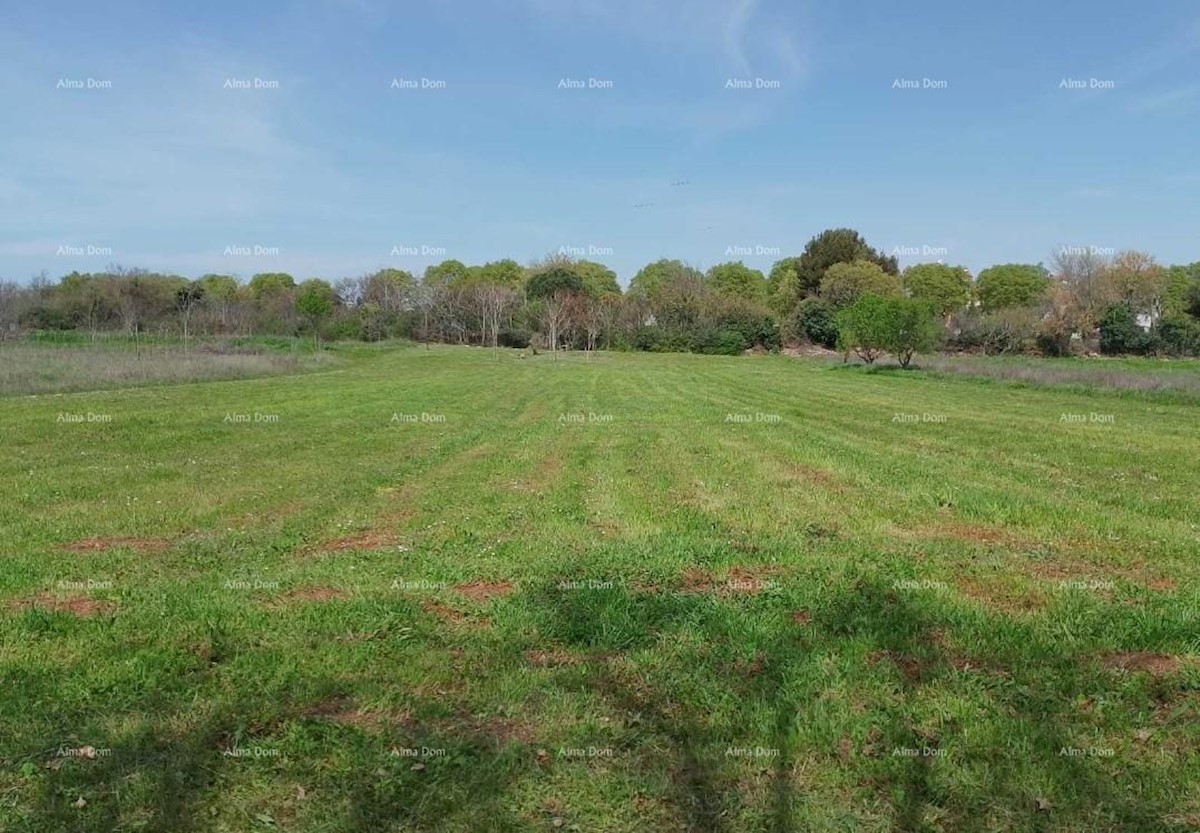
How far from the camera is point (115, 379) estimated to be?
87.6 ft

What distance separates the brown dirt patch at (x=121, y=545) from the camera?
689cm

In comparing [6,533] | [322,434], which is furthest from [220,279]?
[6,533]

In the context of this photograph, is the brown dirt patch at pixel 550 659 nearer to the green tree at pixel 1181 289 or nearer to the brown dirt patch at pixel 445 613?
the brown dirt patch at pixel 445 613

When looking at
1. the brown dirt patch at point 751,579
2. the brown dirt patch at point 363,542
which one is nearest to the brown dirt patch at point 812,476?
the brown dirt patch at point 751,579

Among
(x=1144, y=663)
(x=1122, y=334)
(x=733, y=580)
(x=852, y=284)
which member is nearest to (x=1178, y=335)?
(x=1122, y=334)

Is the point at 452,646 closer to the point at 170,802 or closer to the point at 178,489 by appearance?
the point at 170,802

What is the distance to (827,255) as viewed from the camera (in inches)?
3290

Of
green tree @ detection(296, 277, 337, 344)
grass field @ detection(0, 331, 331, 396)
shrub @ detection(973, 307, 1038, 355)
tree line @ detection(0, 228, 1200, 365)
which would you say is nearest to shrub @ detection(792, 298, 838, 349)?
tree line @ detection(0, 228, 1200, 365)

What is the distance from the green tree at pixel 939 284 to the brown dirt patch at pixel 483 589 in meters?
94.7

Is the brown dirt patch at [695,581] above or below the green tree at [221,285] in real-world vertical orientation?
below

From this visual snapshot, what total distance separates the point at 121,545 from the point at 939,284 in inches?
3864

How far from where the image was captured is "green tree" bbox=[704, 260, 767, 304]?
99312 mm

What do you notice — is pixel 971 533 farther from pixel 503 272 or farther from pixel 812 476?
pixel 503 272

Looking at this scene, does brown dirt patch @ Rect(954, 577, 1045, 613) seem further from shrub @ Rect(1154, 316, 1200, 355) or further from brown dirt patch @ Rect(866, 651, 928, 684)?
shrub @ Rect(1154, 316, 1200, 355)
